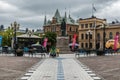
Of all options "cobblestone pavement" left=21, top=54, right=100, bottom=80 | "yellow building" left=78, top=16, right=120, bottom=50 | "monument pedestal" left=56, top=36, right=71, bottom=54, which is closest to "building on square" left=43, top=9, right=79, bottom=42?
"yellow building" left=78, top=16, right=120, bottom=50

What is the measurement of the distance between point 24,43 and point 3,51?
42.5m

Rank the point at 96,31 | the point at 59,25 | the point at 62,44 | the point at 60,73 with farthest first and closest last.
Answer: the point at 59,25 → the point at 96,31 → the point at 62,44 → the point at 60,73

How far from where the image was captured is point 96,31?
100 meters

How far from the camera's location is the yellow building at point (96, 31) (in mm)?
95750

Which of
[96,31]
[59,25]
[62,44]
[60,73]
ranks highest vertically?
[59,25]

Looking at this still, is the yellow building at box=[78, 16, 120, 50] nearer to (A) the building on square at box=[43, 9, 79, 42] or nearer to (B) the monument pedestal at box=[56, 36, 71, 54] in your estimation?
(A) the building on square at box=[43, 9, 79, 42]

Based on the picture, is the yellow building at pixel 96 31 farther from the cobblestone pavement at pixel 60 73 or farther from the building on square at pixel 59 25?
the cobblestone pavement at pixel 60 73

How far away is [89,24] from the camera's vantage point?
103 metres

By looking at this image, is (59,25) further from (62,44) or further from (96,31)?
(62,44)

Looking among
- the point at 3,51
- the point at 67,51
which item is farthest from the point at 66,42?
the point at 3,51

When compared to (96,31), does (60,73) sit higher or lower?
lower

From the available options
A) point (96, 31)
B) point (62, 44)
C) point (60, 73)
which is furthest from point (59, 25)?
point (60, 73)

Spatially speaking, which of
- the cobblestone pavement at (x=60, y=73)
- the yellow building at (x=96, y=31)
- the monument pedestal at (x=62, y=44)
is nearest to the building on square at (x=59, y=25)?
the yellow building at (x=96, y=31)

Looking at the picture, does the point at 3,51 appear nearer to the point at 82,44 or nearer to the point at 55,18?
the point at 82,44
